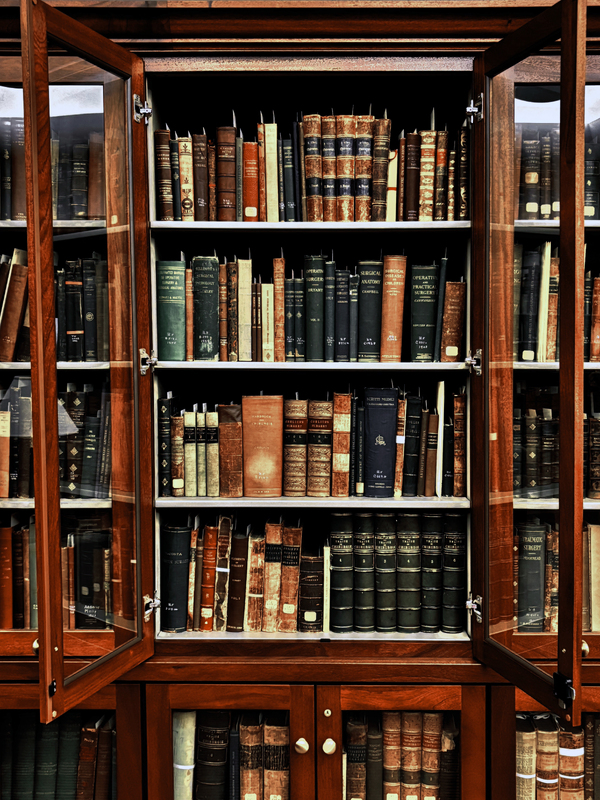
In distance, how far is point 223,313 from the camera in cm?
174

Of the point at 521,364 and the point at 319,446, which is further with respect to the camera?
A: the point at 319,446

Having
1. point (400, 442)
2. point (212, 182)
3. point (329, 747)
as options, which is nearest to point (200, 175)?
point (212, 182)

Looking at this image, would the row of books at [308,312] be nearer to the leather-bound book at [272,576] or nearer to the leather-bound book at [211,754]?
the leather-bound book at [272,576]

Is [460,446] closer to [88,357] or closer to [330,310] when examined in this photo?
[330,310]

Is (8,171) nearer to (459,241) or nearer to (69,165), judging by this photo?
(69,165)

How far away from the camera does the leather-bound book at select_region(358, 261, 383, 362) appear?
1729mm

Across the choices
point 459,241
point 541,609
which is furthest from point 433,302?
point 541,609

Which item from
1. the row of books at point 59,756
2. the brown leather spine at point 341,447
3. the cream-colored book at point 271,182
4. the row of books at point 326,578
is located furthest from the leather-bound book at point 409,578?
the cream-colored book at point 271,182

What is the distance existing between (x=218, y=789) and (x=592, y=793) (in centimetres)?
108

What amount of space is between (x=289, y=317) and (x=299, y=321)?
3 cm

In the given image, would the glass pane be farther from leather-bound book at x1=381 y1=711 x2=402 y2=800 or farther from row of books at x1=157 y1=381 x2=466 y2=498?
leather-bound book at x1=381 y1=711 x2=402 y2=800

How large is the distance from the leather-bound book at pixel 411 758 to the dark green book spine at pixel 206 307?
119 cm

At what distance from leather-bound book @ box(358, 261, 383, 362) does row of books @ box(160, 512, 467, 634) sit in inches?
19.1

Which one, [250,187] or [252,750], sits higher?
[250,187]
